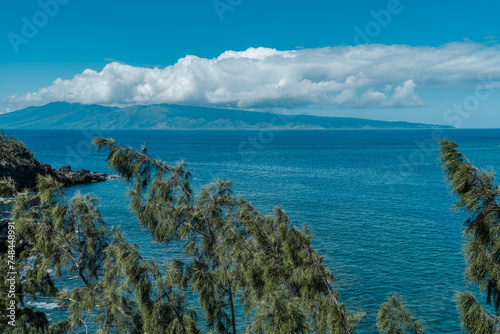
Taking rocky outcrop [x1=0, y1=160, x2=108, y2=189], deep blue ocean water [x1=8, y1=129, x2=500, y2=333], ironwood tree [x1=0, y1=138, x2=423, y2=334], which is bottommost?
deep blue ocean water [x1=8, y1=129, x2=500, y2=333]

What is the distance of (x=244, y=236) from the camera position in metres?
12.7

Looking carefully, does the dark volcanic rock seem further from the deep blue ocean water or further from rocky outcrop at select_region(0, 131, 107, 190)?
the deep blue ocean water

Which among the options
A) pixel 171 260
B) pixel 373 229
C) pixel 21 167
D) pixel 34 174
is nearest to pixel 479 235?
pixel 171 260

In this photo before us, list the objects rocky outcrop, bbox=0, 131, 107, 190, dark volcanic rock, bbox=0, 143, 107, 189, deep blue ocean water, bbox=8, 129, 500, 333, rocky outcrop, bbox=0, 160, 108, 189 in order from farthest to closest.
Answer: rocky outcrop, bbox=0, 131, 107, 190 < dark volcanic rock, bbox=0, 143, 107, 189 < rocky outcrop, bbox=0, 160, 108, 189 < deep blue ocean water, bbox=8, 129, 500, 333

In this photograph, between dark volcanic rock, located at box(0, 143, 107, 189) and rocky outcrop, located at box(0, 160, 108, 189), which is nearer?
rocky outcrop, located at box(0, 160, 108, 189)

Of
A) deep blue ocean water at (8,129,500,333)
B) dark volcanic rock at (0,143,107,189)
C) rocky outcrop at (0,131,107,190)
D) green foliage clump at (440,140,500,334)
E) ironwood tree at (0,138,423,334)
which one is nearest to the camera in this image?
green foliage clump at (440,140,500,334)

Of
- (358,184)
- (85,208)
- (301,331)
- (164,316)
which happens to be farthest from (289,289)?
(358,184)

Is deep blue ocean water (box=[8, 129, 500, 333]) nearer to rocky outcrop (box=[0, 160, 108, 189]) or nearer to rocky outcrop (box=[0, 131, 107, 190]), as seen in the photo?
rocky outcrop (box=[0, 160, 108, 189])

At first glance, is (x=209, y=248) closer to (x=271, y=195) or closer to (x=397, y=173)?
(x=271, y=195)

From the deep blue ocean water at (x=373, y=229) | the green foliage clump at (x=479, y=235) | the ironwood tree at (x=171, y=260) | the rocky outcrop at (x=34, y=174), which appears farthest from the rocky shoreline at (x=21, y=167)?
the green foliage clump at (x=479, y=235)

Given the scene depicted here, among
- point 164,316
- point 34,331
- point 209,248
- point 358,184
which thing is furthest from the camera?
point 358,184

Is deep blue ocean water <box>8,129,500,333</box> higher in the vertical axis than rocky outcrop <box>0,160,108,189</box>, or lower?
lower

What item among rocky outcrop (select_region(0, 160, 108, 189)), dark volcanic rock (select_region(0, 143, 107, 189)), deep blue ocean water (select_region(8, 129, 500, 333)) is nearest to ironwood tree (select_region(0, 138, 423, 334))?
deep blue ocean water (select_region(8, 129, 500, 333))

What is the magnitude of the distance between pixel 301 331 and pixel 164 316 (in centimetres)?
379
